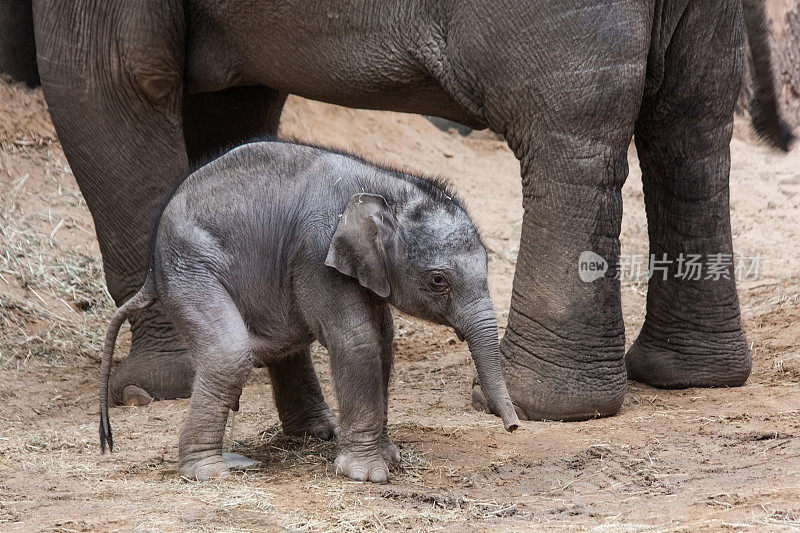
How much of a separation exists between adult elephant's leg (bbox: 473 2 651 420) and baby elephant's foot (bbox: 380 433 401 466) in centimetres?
97

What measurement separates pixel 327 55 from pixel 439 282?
70.5 inches

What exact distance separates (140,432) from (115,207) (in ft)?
4.20

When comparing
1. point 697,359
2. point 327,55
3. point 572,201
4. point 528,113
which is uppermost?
point 327,55

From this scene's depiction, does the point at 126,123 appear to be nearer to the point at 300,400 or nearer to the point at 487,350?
the point at 300,400

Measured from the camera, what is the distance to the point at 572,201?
5309mm

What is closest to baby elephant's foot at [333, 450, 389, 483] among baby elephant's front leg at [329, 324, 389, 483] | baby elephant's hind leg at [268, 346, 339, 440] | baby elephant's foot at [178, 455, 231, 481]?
baby elephant's front leg at [329, 324, 389, 483]

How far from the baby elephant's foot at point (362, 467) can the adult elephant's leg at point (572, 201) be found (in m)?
1.19

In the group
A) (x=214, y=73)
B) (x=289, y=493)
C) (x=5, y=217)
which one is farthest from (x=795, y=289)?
(x=5, y=217)

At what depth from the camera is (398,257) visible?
439cm

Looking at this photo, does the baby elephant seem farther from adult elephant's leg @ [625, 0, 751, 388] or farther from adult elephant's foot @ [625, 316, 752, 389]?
adult elephant's foot @ [625, 316, 752, 389]

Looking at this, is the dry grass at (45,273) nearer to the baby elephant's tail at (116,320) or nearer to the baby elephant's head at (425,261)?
the baby elephant's tail at (116,320)

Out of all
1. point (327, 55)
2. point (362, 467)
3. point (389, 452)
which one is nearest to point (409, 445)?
point (389, 452)

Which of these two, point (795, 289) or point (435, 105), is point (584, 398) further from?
point (795, 289)

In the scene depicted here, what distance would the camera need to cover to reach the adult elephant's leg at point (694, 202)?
19.0ft
